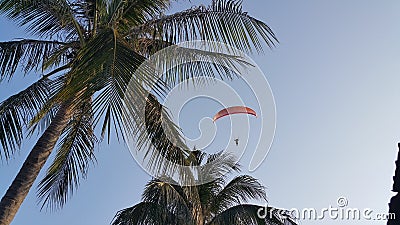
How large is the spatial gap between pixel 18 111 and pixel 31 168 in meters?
1.10

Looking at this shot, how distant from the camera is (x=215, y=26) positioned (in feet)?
26.5

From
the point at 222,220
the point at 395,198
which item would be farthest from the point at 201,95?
the point at 222,220

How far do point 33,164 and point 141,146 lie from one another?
1456 millimetres

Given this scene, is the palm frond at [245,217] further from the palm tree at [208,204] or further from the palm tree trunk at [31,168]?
the palm tree trunk at [31,168]

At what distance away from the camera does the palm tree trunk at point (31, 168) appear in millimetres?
7277

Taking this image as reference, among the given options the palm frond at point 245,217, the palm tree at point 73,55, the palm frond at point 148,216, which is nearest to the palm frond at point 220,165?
the palm frond at point 245,217

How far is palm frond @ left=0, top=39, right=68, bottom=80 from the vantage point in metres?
8.55

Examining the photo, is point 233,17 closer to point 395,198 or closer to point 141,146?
point 141,146

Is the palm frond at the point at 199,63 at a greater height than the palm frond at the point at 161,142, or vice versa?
the palm frond at the point at 199,63

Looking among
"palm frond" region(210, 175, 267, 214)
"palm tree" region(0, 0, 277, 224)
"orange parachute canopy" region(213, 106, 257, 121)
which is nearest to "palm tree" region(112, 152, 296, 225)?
"palm frond" region(210, 175, 267, 214)

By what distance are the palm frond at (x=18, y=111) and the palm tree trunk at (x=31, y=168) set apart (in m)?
0.53

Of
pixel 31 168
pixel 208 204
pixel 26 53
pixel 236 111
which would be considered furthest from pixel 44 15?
pixel 208 204

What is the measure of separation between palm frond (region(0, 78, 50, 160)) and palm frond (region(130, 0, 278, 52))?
167cm

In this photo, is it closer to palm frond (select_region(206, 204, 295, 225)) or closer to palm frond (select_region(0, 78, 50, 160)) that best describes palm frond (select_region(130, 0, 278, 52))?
palm frond (select_region(0, 78, 50, 160))
